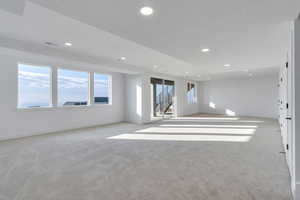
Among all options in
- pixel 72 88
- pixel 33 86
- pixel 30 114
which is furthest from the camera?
pixel 72 88

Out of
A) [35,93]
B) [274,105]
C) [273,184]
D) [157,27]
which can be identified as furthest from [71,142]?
[274,105]

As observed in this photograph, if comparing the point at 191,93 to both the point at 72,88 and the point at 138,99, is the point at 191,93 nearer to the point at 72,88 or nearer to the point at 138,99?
the point at 138,99

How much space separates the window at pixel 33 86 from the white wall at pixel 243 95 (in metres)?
9.92

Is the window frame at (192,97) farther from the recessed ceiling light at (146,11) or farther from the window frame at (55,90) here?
the recessed ceiling light at (146,11)

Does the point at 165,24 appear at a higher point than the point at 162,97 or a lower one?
higher

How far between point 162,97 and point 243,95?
17.2ft

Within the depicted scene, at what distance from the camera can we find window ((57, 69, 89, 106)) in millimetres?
6035

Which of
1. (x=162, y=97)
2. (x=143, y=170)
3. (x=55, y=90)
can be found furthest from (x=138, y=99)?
(x=143, y=170)

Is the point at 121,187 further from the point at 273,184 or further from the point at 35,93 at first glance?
the point at 35,93

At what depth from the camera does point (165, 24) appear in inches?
106

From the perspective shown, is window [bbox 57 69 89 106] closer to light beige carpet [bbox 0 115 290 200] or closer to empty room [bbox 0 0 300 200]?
empty room [bbox 0 0 300 200]

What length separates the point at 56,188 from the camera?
2250 millimetres

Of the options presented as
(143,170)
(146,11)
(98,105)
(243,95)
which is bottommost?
(143,170)

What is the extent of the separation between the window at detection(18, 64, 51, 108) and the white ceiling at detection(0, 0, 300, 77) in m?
1.78
